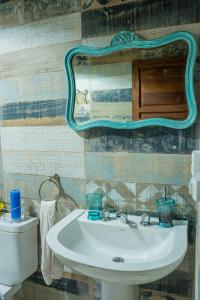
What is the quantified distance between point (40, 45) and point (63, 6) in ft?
A: 0.86

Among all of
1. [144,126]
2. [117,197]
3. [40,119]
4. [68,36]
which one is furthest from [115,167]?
[68,36]

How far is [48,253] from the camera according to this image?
5.13 ft

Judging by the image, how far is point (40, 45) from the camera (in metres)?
1.60

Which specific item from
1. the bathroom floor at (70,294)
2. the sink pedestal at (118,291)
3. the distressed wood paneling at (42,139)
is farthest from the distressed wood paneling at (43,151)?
the bathroom floor at (70,294)

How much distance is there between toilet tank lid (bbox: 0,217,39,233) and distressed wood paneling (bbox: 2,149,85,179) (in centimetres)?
31

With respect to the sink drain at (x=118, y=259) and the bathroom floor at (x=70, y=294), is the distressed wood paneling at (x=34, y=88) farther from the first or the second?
the bathroom floor at (x=70, y=294)

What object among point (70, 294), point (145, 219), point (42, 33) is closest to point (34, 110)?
point (42, 33)

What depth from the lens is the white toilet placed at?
1.56 m

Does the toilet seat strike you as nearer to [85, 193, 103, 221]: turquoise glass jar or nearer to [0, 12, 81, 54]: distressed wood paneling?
[85, 193, 103, 221]: turquoise glass jar

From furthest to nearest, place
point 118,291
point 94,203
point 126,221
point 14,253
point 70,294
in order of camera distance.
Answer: point 70,294
point 14,253
point 94,203
point 126,221
point 118,291

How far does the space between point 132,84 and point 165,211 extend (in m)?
0.68

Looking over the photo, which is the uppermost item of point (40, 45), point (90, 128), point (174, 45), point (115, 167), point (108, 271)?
point (40, 45)

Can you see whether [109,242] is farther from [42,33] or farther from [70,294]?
[42,33]

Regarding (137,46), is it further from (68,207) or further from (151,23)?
(68,207)
